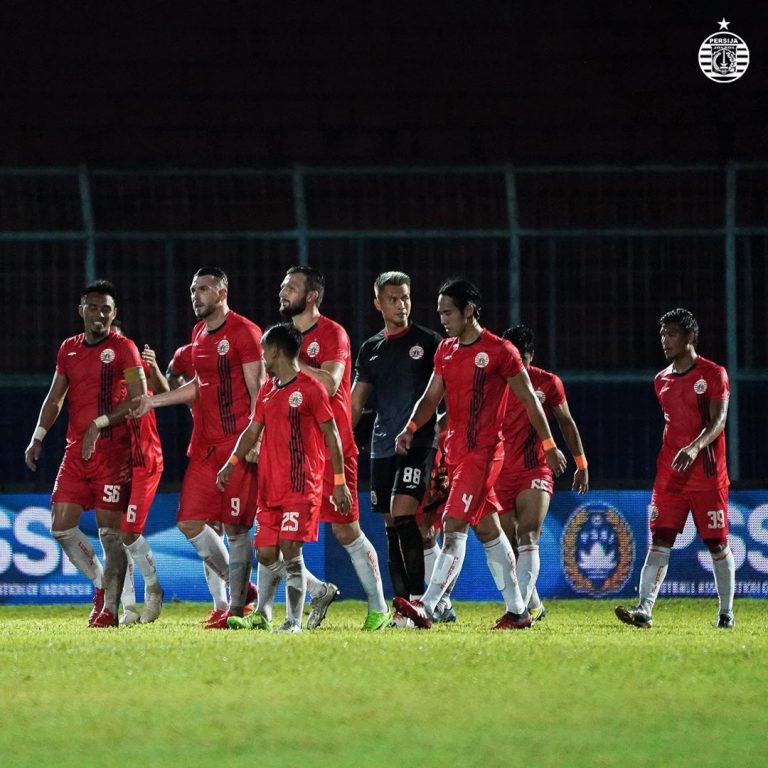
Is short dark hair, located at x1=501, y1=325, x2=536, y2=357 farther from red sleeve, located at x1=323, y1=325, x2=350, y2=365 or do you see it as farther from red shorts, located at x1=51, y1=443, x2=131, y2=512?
red shorts, located at x1=51, y1=443, x2=131, y2=512

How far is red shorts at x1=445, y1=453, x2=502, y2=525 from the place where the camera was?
9391 millimetres

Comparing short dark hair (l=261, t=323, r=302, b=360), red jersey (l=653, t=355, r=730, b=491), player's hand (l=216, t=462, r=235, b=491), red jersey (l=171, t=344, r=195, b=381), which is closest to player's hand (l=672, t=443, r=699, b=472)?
red jersey (l=653, t=355, r=730, b=491)

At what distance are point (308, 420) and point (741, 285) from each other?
7.96 m

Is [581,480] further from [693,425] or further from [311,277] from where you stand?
[311,277]

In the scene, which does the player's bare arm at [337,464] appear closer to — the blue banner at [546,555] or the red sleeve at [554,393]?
the red sleeve at [554,393]

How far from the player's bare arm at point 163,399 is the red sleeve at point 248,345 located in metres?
0.35

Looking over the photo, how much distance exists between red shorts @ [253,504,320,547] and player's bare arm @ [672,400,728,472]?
2313mm

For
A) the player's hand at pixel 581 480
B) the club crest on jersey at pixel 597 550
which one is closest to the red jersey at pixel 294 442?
the player's hand at pixel 581 480

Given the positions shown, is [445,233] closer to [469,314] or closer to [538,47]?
[469,314]

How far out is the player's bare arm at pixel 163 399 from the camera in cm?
995

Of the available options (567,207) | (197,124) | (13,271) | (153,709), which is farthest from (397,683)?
(197,124)

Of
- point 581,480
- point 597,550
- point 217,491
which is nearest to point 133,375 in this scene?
point 217,491

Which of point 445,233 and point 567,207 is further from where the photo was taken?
point 567,207

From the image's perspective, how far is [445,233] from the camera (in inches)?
580
